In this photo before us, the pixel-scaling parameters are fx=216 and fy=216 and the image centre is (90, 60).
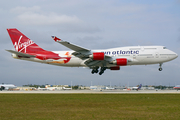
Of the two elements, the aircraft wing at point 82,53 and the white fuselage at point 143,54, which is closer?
the aircraft wing at point 82,53

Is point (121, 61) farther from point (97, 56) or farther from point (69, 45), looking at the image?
point (69, 45)

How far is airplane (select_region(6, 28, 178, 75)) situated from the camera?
43.8 metres

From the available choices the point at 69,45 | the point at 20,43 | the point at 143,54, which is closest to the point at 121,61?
the point at 143,54

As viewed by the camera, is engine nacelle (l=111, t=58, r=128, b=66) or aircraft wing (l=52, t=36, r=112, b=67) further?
engine nacelle (l=111, t=58, r=128, b=66)

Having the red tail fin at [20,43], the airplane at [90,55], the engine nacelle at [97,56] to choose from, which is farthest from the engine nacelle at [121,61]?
the red tail fin at [20,43]

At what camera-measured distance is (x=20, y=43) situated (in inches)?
1943

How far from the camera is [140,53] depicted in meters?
44.9

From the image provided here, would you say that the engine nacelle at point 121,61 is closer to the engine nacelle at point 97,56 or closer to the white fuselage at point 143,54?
the white fuselage at point 143,54

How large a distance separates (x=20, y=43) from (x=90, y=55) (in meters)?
17.5

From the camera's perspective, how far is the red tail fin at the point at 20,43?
49281mm

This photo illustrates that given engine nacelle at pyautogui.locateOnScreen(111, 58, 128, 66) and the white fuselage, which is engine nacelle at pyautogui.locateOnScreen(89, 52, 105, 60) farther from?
engine nacelle at pyautogui.locateOnScreen(111, 58, 128, 66)
